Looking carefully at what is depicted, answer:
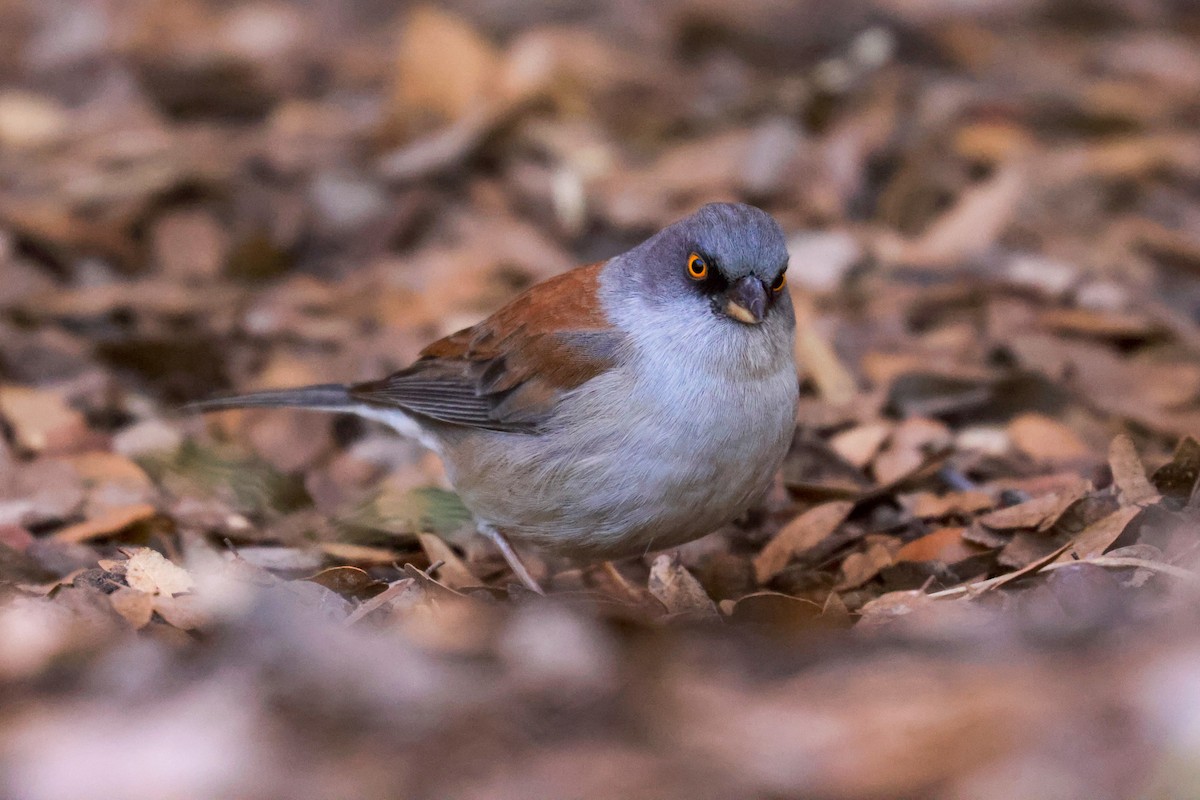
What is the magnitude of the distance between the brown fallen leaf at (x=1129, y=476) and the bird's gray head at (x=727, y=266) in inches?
45.5

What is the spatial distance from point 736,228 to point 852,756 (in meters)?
2.30

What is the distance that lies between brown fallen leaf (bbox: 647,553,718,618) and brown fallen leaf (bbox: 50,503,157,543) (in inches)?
75.3

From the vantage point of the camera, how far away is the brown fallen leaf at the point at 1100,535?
3.74m

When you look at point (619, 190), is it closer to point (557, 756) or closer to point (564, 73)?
point (564, 73)

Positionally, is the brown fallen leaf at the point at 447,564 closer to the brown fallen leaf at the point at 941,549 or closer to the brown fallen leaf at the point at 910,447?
the brown fallen leaf at the point at 941,549

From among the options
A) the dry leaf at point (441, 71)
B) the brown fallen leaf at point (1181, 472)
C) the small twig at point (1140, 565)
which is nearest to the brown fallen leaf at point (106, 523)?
the small twig at point (1140, 565)

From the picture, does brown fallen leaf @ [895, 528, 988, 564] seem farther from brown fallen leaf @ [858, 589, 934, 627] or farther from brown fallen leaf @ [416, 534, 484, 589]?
brown fallen leaf @ [416, 534, 484, 589]

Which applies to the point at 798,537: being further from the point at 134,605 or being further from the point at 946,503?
the point at 134,605

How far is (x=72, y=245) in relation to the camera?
661 cm

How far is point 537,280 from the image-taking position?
662 centimetres

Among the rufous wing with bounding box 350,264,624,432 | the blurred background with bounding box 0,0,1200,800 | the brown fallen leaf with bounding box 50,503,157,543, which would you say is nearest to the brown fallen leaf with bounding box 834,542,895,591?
the blurred background with bounding box 0,0,1200,800

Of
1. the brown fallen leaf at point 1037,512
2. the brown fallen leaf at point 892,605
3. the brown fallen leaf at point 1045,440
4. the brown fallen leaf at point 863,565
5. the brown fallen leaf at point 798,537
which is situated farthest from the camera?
the brown fallen leaf at point 1045,440

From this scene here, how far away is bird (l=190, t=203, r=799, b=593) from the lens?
413cm

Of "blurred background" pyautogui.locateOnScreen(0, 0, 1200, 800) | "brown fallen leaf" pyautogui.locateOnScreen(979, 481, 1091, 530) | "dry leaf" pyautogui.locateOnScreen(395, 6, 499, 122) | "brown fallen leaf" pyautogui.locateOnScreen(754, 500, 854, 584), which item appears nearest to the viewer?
"blurred background" pyautogui.locateOnScreen(0, 0, 1200, 800)
